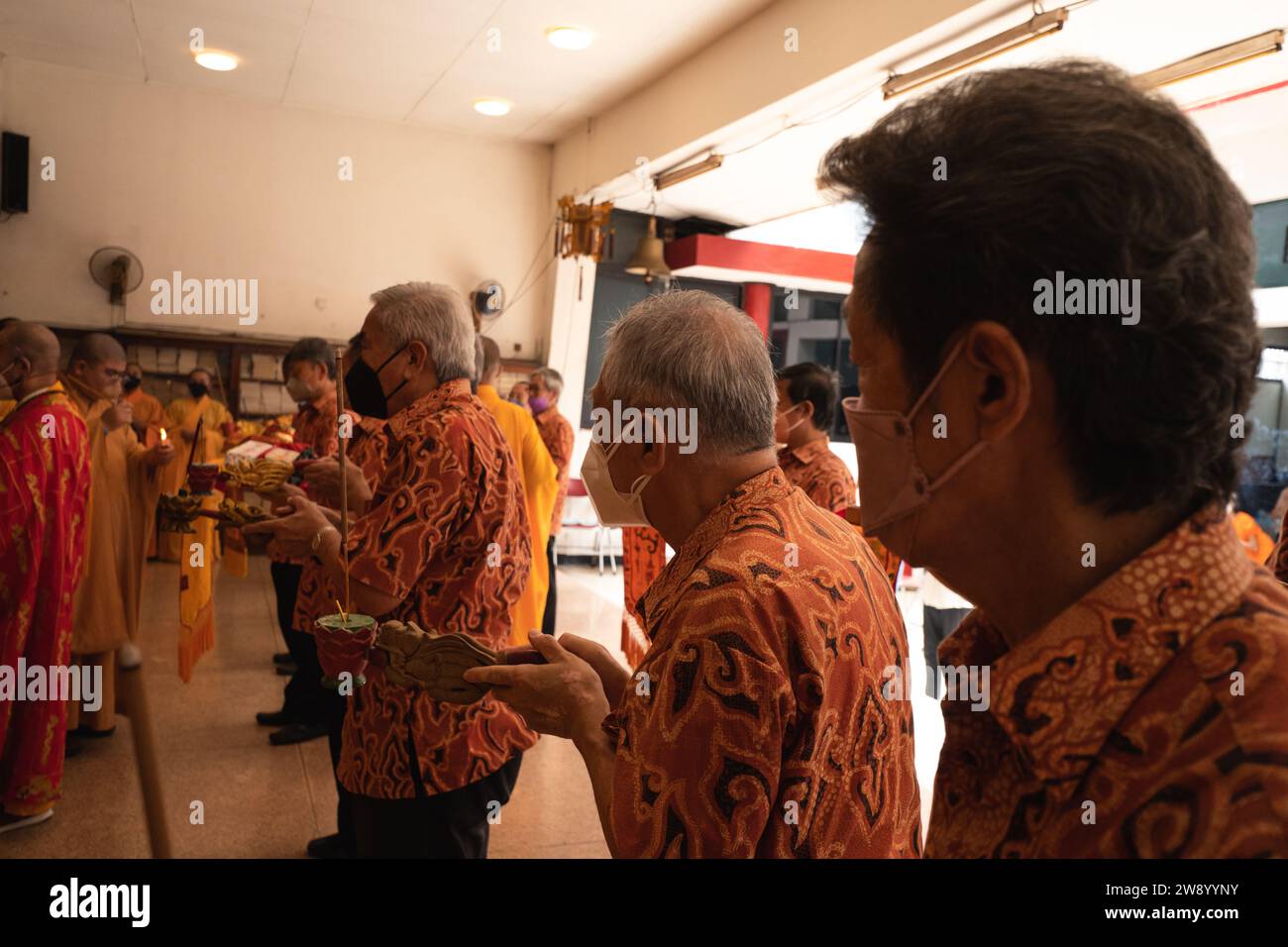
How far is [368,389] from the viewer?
2.27 metres

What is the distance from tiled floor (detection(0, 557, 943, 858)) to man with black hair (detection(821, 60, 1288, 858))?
2.65 meters

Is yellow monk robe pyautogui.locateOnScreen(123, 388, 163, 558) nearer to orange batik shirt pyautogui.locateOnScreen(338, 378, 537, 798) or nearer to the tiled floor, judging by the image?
the tiled floor

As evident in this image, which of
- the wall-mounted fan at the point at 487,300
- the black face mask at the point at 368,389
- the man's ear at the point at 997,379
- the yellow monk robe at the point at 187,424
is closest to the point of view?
the man's ear at the point at 997,379

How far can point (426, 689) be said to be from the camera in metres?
1.51

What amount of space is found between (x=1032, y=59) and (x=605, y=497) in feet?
4.94

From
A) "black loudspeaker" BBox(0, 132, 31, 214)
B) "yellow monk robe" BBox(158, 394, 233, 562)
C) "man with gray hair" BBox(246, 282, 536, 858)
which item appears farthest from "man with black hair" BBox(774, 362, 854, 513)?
"black loudspeaker" BBox(0, 132, 31, 214)

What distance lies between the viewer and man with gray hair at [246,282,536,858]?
1956mm

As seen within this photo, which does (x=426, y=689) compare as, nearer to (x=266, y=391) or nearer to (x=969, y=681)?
(x=969, y=681)

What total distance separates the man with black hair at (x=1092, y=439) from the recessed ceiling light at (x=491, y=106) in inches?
300

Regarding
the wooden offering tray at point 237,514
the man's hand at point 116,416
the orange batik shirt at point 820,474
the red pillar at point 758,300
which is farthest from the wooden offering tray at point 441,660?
the red pillar at point 758,300

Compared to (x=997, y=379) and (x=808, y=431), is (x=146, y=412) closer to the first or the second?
(x=808, y=431)

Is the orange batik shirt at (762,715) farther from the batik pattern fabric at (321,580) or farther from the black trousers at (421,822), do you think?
the batik pattern fabric at (321,580)

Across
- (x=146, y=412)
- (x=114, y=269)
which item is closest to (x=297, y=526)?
(x=146, y=412)

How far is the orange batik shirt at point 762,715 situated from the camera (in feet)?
3.21
